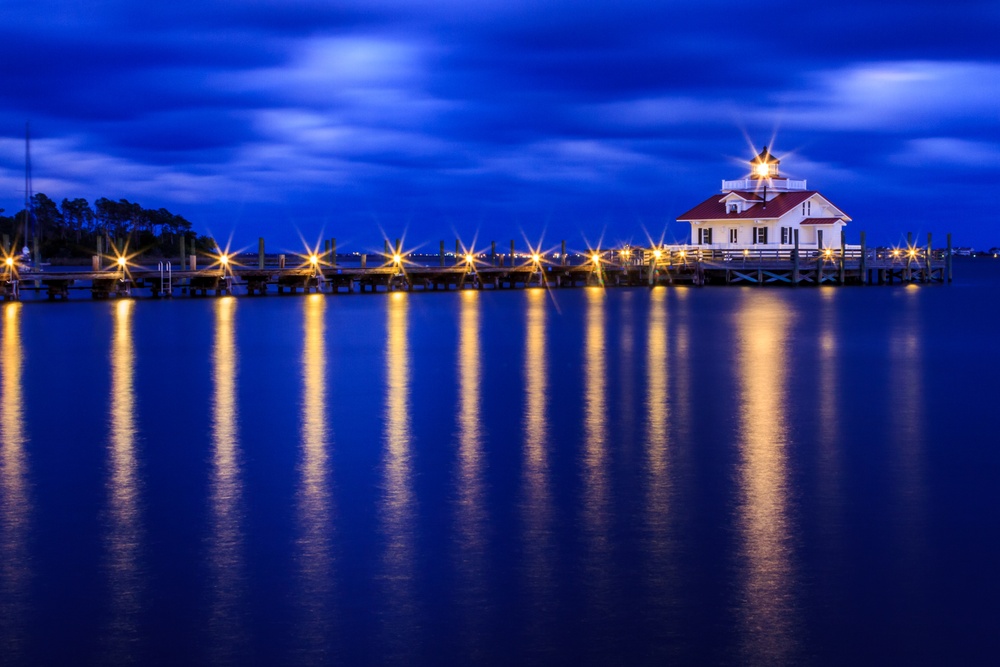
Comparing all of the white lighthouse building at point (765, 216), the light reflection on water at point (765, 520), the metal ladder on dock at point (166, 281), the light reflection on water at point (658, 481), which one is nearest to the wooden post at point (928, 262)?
the white lighthouse building at point (765, 216)

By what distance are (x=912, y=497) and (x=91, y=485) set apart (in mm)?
7555

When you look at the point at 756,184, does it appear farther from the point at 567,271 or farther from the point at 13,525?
the point at 13,525

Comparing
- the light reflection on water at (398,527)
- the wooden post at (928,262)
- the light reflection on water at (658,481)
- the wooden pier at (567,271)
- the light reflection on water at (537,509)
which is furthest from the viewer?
the wooden post at (928,262)

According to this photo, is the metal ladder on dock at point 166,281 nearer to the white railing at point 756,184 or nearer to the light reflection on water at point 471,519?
the white railing at point 756,184

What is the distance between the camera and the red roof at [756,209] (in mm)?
66156

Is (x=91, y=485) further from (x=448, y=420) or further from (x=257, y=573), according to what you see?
(x=448, y=420)

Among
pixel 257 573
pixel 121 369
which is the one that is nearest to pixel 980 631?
pixel 257 573

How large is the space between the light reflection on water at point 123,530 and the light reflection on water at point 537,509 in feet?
8.12

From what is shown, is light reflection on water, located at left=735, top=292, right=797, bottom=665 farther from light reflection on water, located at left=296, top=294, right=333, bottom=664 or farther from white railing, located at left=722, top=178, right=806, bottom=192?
white railing, located at left=722, top=178, right=806, bottom=192

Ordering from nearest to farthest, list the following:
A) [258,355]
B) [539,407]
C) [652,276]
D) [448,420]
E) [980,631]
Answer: [980,631] < [448,420] < [539,407] < [258,355] < [652,276]

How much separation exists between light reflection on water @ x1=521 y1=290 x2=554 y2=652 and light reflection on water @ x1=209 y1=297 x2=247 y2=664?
1834 millimetres

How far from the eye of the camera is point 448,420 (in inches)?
633

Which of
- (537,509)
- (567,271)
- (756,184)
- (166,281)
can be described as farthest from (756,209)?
(537,509)

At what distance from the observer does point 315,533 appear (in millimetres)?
9891
